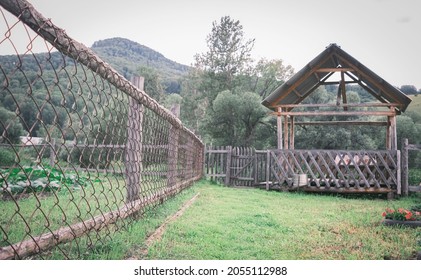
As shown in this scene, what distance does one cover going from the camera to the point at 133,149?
3463 mm

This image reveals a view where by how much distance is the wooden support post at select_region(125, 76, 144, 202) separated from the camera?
3471 millimetres

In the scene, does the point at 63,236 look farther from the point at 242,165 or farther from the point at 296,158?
the point at 242,165

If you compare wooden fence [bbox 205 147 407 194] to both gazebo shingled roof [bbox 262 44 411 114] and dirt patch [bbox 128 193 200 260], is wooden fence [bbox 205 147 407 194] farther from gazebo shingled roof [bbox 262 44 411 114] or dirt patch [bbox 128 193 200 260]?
dirt patch [bbox 128 193 200 260]

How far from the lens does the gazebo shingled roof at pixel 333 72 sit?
9977mm

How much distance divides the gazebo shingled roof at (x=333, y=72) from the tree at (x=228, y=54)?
15.6 m

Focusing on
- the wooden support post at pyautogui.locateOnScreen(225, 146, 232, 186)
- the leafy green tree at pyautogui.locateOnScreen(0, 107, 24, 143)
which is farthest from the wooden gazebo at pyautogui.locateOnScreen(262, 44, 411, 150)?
the leafy green tree at pyautogui.locateOnScreen(0, 107, 24, 143)

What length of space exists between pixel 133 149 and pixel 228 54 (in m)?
25.0

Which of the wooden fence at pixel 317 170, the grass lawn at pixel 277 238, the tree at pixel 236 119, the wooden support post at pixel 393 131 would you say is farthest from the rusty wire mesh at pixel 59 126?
the tree at pixel 236 119

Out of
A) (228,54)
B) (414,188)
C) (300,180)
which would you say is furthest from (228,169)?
(228,54)

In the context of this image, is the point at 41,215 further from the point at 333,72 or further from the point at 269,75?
the point at 269,75

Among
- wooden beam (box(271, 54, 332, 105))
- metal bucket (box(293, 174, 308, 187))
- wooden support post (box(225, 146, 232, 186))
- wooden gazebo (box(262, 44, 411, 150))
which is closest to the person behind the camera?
metal bucket (box(293, 174, 308, 187))

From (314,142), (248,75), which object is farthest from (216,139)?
(248,75)

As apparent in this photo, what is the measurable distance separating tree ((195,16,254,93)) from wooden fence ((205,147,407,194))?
1583 centimetres

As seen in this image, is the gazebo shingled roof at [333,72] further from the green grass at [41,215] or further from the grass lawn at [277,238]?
the green grass at [41,215]
